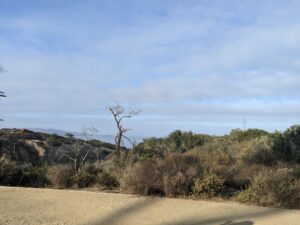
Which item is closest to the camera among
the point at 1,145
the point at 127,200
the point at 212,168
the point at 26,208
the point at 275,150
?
the point at 26,208

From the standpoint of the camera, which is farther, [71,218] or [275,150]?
[275,150]

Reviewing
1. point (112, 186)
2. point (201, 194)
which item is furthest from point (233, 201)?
point (112, 186)

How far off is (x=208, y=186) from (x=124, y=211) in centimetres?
286

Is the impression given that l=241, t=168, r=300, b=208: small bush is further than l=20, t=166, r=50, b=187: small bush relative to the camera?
No

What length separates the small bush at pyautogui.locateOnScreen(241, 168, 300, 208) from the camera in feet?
40.3

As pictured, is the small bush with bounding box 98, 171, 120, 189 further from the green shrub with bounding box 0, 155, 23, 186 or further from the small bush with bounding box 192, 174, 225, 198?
the small bush with bounding box 192, 174, 225, 198

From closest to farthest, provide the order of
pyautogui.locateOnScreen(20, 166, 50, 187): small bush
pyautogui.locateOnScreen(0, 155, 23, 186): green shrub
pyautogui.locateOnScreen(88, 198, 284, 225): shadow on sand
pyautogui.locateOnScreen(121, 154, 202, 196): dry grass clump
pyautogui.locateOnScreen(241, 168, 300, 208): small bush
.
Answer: pyautogui.locateOnScreen(88, 198, 284, 225): shadow on sand < pyautogui.locateOnScreen(241, 168, 300, 208): small bush < pyautogui.locateOnScreen(121, 154, 202, 196): dry grass clump < pyautogui.locateOnScreen(20, 166, 50, 187): small bush < pyautogui.locateOnScreen(0, 155, 23, 186): green shrub

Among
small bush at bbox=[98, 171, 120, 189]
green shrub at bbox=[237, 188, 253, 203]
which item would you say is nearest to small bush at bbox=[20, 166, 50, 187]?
Answer: small bush at bbox=[98, 171, 120, 189]

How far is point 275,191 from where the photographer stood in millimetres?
12320

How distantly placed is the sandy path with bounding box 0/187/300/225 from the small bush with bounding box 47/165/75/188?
214cm

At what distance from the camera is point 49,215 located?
10641mm

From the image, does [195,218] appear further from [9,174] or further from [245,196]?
[9,174]

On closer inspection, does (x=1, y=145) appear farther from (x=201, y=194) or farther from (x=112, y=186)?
(x=201, y=194)

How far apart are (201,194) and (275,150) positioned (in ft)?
36.7
